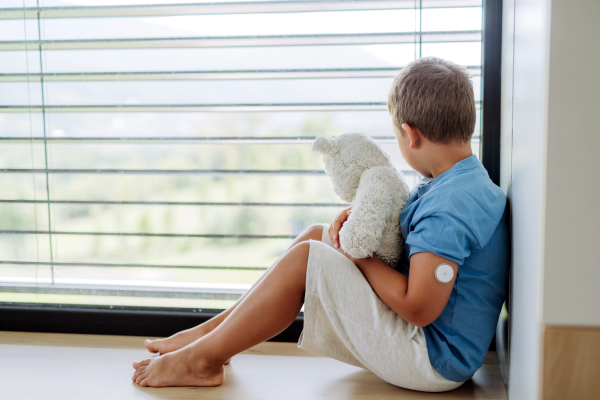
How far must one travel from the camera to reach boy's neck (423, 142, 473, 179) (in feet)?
3.79

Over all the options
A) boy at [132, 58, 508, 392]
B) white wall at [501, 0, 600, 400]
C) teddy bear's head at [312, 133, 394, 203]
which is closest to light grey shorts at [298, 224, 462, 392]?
boy at [132, 58, 508, 392]

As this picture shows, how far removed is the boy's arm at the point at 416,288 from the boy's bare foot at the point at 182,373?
506 mm

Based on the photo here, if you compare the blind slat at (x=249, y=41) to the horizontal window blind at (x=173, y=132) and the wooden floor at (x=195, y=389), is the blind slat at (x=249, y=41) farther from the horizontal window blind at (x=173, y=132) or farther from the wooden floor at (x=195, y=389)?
the wooden floor at (x=195, y=389)

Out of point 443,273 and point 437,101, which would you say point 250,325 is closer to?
point 443,273

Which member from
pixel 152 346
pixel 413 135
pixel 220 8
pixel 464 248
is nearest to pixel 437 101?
pixel 413 135

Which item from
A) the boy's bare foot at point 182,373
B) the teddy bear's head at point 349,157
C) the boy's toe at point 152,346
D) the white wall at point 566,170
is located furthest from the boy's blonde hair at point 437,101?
the boy's toe at point 152,346

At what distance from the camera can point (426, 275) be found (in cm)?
102

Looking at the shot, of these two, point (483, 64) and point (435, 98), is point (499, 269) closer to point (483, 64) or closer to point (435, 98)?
point (435, 98)

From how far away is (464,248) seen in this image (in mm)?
1024

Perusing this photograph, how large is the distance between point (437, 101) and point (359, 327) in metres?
0.59

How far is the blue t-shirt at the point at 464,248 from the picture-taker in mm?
1022

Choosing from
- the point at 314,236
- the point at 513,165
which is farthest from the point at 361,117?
the point at 513,165

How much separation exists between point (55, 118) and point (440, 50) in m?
1.47

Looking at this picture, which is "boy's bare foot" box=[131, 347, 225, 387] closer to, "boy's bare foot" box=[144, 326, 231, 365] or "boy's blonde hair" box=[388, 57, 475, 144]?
"boy's bare foot" box=[144, 326, 231, 365]
